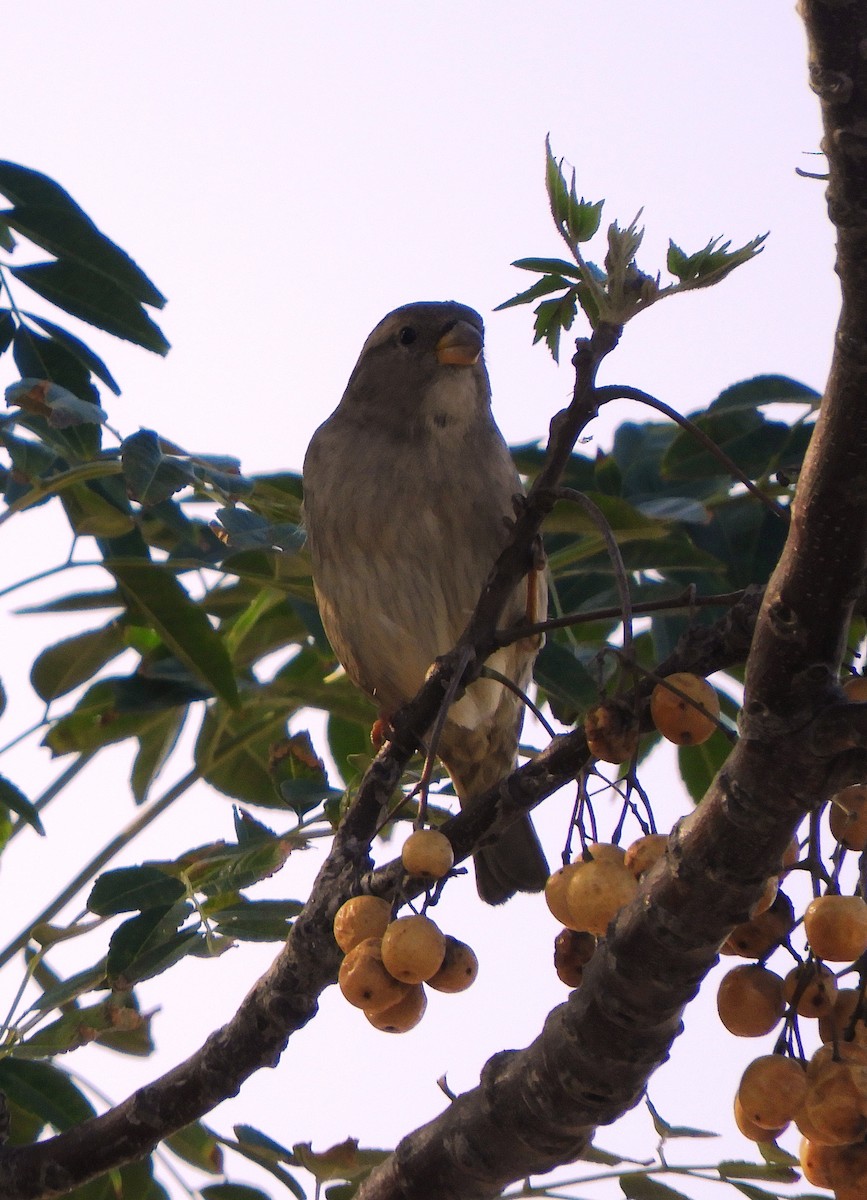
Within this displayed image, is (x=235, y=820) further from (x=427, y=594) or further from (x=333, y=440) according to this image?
(x=333, y=440)

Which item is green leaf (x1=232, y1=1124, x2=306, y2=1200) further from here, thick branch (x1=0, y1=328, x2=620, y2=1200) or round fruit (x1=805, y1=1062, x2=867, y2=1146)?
round fruit (x1=805, y1=1062, x2=867, y2=1146)

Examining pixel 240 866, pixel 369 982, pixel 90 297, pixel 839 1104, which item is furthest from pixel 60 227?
pixel 839 1104

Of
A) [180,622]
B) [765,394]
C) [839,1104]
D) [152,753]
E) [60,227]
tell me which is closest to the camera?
[839,1104]

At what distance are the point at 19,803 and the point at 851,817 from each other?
4.14 feet

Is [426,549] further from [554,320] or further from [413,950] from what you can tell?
[413,950]

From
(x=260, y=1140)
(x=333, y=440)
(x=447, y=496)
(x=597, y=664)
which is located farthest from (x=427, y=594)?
(x=597, y=664)

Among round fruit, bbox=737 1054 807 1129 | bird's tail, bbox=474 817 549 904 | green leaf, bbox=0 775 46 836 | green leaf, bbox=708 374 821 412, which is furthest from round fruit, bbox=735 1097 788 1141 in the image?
bird's tail, bbox=474 817 549 904

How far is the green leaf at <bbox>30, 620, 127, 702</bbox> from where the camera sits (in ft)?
9.17

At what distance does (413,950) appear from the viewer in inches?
56.8

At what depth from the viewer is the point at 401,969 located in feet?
4.75

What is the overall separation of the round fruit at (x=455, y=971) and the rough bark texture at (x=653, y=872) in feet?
0.42

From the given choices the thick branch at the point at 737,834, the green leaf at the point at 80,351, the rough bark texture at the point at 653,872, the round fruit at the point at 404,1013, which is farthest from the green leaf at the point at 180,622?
the round fruit at the point at 404,1013

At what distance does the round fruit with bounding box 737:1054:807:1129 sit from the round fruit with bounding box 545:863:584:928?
237 millimetres

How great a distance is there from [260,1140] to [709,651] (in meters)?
0.94
